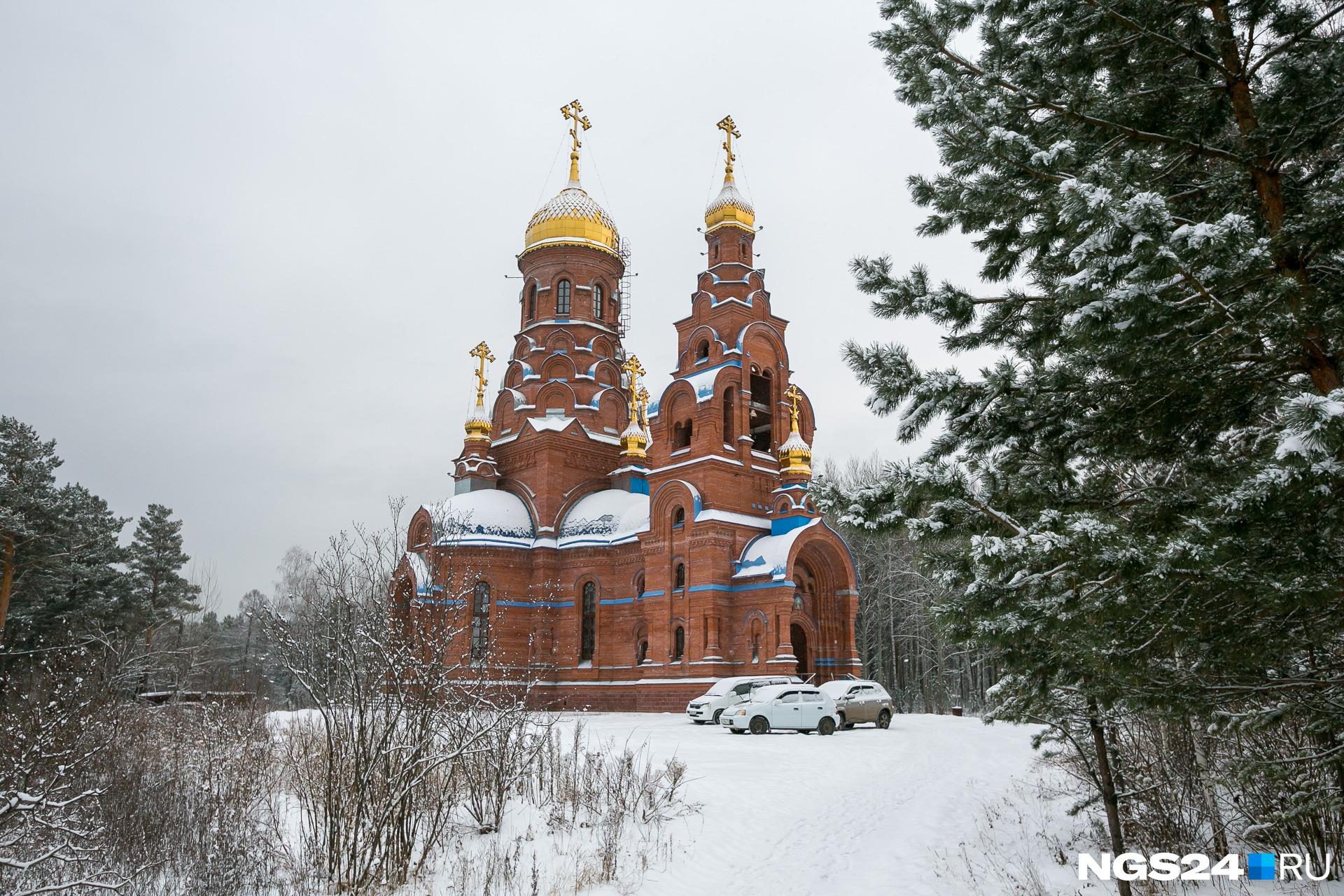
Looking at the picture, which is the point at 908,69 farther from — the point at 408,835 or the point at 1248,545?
the point at 408,835

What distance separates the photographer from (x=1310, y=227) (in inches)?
179

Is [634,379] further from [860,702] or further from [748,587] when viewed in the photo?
[860,702]

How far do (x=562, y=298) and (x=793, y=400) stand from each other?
11221 millimetres

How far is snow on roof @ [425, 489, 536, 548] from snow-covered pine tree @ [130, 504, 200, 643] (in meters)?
12.7

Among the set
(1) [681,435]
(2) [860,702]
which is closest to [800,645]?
(2) [860,702]

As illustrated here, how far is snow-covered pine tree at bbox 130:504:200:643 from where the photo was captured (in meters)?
33.7

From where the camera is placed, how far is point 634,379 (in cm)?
3250

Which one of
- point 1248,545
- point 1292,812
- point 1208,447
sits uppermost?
point 1208,447

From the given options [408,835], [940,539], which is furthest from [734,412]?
[940,539]

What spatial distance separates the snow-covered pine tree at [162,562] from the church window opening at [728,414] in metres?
22.6

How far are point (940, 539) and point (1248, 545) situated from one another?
153 cm

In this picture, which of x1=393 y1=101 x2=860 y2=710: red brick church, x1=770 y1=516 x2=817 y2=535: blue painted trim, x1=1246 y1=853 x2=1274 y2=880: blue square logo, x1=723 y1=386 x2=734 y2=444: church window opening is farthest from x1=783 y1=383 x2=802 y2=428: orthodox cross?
x1=1246 y1=853 x2=1274 y2=880: blue square logo

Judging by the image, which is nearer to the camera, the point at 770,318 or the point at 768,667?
the point at 768,667

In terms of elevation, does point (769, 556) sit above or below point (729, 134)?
below
